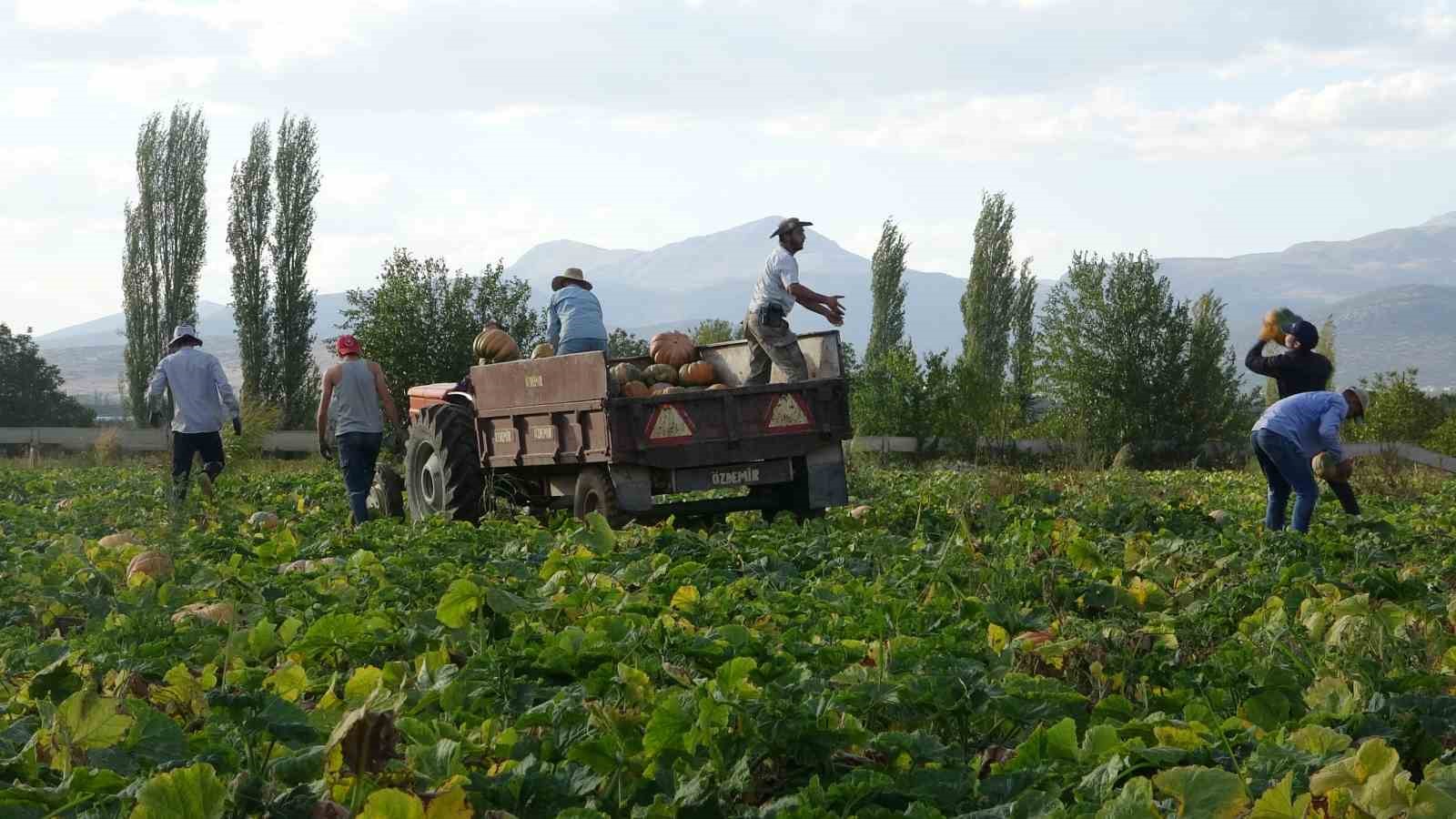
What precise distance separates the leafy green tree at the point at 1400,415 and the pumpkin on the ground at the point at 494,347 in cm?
3326

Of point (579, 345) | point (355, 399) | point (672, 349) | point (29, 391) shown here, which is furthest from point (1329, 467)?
point (29, 391)

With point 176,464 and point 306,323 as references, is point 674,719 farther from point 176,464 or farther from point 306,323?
point 306,323

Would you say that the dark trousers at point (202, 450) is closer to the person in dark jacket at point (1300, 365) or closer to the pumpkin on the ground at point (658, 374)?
the pumpkin on the ground at point (658, 374)

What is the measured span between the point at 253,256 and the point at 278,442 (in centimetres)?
1981

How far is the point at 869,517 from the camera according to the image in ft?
41.0

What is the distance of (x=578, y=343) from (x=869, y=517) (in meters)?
2.90

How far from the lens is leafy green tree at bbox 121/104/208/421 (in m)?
55.7

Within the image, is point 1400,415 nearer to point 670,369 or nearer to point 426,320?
point 426,320

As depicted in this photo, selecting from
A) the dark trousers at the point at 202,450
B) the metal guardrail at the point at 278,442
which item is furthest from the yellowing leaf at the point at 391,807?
the metal guardrail at the point at 278,442

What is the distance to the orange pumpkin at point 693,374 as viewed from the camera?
1378 cm

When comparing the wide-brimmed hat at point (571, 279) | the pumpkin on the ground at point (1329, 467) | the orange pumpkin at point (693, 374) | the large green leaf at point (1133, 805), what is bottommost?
the large green leaf at point (1133, 805)

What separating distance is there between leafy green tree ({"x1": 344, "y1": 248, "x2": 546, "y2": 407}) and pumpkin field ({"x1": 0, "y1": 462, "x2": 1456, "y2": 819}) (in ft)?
92.9

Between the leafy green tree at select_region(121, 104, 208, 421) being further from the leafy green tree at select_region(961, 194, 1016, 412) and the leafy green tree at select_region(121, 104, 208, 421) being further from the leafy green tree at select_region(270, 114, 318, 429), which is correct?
the leafy green tree at select_region(961, 194, 1016, 412)

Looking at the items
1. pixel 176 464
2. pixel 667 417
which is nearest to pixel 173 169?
pixel 176 464
